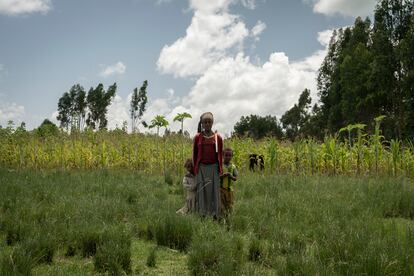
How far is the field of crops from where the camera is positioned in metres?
12.2

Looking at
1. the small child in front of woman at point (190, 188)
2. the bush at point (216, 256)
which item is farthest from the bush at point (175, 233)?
the small child in front of woman at point (190, 188)

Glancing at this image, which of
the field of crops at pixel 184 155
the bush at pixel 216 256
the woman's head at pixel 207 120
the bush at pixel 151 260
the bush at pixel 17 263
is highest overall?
the woman's head at pixel 207 120

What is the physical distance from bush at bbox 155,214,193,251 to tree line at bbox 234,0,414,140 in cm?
1664

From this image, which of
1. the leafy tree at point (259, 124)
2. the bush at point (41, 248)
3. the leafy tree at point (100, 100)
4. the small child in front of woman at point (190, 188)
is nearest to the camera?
the bush at point (41, 248)

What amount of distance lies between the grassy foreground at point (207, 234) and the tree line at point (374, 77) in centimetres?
1440

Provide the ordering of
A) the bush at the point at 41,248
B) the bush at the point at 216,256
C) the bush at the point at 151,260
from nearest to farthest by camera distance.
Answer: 1. the bush at the point at 216,256
2. the bush at the point at 41,248
3. the bush at the point at 151,260

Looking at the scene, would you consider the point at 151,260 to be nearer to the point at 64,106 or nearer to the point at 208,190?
the point at 208,190

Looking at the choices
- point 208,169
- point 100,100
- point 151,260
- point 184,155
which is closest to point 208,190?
point 208,169

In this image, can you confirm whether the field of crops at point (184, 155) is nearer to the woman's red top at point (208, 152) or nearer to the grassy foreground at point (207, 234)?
the grassy foreground at point (207, 234)

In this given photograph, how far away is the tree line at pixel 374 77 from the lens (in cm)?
3328

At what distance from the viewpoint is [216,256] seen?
4.25 metres

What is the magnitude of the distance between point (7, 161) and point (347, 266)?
1426cm

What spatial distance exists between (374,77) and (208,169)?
114 feet

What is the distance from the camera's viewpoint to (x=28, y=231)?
5.12m
